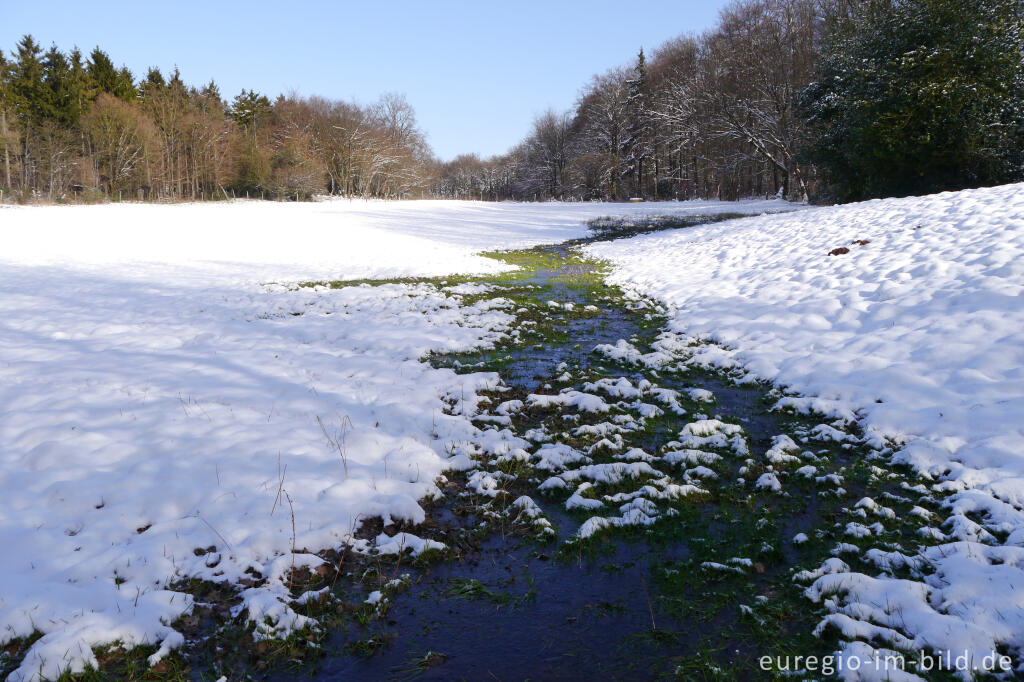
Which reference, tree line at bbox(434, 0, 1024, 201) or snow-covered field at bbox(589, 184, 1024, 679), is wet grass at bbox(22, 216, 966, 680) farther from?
tree line at bbox(434, 0, 1024, 201)

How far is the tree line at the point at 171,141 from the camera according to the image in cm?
4250

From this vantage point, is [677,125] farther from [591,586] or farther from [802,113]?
[591,586]

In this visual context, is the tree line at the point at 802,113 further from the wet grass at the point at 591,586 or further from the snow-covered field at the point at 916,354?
the wet grass at the point at 591,586

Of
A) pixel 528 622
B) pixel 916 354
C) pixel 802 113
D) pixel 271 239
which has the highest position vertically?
pixel 802 113

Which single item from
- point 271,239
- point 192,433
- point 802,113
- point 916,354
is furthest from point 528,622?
point 802,113

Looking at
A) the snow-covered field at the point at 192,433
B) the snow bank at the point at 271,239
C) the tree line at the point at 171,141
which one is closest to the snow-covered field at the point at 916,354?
the snow-covered field at the point at 192,433

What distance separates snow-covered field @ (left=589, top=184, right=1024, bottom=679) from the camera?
3113 millimetres

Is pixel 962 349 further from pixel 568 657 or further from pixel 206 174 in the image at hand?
pixel 206 174

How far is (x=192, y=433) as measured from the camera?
213 inches

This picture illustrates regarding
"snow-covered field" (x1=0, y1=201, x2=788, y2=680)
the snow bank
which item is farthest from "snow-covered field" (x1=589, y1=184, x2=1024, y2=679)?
the snow bank

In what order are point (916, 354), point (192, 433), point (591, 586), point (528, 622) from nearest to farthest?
point (528, 622) < point (591, 586) < point (192, 433) < point (916, 354)

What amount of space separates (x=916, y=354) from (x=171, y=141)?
189 ft

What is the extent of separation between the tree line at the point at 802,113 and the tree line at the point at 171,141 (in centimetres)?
2657

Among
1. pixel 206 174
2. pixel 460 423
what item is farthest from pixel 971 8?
pixel 206 174
